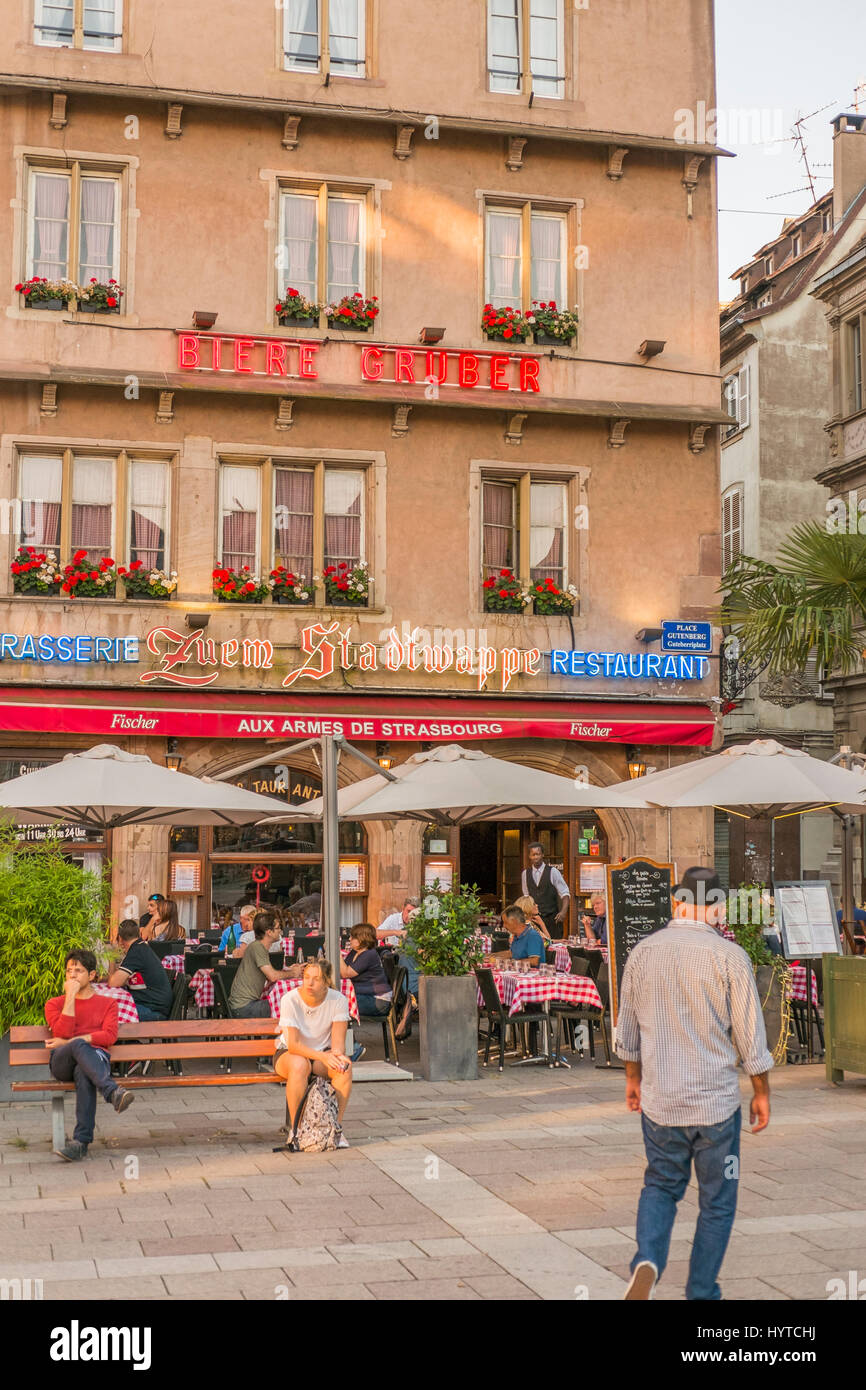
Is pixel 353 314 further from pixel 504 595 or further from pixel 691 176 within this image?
pixel 691 176

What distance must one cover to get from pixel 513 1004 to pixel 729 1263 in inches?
288

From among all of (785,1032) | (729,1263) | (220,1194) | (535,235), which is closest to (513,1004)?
(785,1032)

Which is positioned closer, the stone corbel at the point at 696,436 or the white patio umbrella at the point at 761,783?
the white patio umbrella at the point at 761,783

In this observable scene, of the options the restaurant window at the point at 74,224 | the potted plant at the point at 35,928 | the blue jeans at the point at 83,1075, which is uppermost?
the restaurant window at the point at 74,224

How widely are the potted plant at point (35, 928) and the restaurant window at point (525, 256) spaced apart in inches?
509

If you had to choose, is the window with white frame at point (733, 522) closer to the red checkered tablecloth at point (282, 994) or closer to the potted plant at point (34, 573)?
the potted plant at point (34, 573)

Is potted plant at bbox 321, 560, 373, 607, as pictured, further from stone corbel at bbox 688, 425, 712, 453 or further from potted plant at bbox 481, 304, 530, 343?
stone corbel at bbox 688, 425, 712, 453

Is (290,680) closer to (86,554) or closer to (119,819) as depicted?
(86,554)

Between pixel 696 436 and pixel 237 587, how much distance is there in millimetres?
7095

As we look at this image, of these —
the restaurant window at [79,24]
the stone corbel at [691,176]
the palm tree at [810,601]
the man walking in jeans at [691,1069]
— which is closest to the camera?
the man walking in jeans at [691,1069]

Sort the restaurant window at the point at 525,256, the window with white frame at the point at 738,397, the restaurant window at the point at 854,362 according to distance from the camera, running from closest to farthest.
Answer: the restaurant window at the point at 525,256 → the restaurant window at the point at 854,362 → the window with white frame at the point at 738,397

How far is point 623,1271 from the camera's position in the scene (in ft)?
23.5

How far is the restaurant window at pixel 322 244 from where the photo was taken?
2227cm

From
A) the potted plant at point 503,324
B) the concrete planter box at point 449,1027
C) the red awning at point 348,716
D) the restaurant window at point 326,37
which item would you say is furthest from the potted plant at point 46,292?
the concrete planter box at point 449,1027
